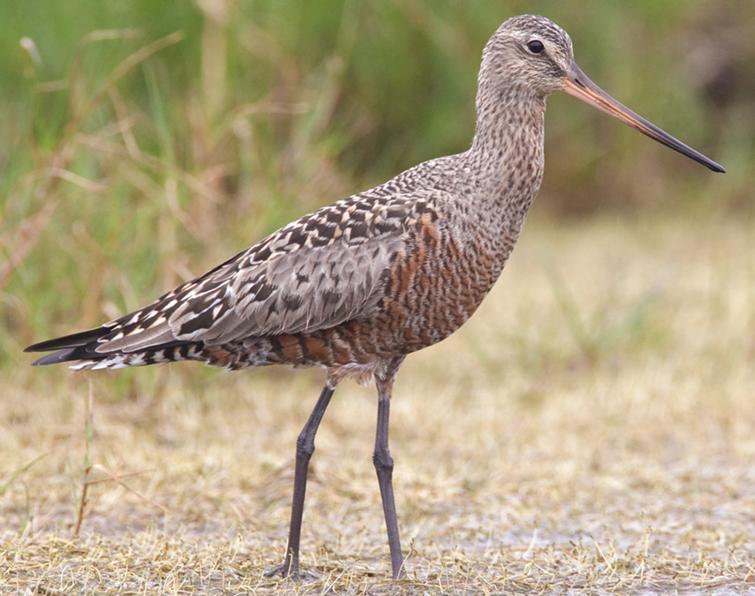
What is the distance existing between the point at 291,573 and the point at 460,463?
2069 mm

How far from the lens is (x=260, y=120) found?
29.0 ft

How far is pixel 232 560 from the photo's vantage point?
5043 millimetres

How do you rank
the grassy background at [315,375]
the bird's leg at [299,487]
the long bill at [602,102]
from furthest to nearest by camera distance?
the grassy background at [315,375], the long bill at [602,102], the bird's leg at [299,487]

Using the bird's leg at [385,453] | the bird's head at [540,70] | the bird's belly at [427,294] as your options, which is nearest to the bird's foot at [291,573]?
the bird's leg at [385,453]

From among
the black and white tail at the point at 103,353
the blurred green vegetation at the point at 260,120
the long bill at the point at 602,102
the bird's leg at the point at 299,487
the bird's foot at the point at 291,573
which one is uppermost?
the blurred green vegetation at the point at 260,120

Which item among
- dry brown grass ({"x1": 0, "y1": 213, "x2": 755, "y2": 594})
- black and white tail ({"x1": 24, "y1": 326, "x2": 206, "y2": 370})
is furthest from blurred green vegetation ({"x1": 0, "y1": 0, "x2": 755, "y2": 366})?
black and white tail ({"x1": 24, "y1": 326, "x2": 206, "y2": 370})

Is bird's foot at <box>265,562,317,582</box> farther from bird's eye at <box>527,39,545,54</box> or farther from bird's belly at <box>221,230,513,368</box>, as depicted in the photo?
bird's eye at <box>527,39,545,54</box>

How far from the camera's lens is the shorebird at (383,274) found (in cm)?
489

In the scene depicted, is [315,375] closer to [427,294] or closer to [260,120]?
[260,120]

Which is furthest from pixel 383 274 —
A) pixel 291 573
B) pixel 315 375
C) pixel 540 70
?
pixel 315 375

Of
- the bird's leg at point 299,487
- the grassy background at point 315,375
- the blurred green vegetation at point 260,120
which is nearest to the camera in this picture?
the bird's leg at point 299,487

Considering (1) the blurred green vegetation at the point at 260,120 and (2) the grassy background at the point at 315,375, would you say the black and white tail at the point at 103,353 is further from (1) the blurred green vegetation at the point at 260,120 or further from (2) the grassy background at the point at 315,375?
(1) the blurred green vegetation at the point at 260,120

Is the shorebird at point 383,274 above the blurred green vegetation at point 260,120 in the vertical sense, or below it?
below

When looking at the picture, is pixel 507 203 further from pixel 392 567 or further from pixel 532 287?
pixel 532 287
